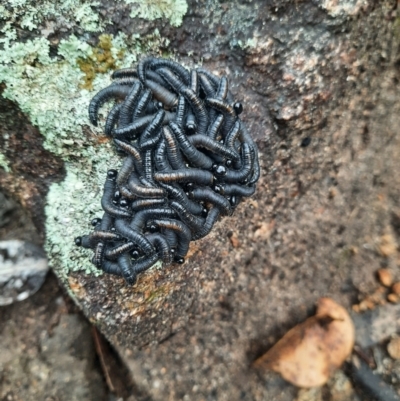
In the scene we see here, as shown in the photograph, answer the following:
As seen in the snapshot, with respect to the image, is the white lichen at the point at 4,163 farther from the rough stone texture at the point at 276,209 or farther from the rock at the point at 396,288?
the rock at the point at 396,288

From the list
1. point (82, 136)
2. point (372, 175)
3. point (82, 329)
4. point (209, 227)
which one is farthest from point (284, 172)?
point (82, 329)

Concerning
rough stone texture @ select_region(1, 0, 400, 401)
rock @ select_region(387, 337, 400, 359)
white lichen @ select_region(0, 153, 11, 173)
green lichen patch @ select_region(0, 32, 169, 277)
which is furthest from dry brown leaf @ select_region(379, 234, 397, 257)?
white lichen @ select_region(0, 153, 11, 173)

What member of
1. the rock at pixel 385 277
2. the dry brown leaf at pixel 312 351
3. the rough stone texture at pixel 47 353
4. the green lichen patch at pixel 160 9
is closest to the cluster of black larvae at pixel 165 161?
the green lichen patch at pixel 160 9

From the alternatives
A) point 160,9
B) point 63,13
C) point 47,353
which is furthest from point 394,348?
point 63,13

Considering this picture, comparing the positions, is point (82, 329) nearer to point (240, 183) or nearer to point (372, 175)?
point (240, 183)

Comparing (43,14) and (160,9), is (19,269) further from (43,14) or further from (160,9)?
(160,9)
